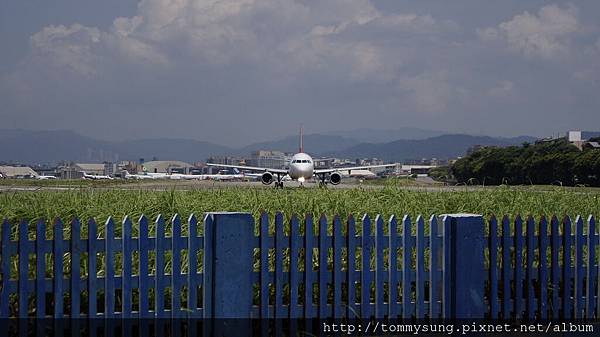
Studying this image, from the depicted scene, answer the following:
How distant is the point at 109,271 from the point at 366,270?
7.71 feet

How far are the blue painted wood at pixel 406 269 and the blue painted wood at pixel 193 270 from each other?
6.34 ft

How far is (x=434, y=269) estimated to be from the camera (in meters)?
7.78

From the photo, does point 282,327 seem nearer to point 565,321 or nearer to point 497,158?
point 565,321

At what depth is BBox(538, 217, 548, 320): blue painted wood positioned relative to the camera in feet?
27.2

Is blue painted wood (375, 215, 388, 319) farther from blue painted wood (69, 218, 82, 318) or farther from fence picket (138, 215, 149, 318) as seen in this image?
blue painted wood (69, 218, 82, 318)

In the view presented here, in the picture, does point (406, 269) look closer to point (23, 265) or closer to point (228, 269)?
point (228, 269)

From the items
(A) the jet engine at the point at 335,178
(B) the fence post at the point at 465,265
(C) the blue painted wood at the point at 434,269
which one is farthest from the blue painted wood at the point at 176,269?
(A) the jet engine at the point at 335,178

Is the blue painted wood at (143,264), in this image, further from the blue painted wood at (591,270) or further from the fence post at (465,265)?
the blue painted wood at (591,270)

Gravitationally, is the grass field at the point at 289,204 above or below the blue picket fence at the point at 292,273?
above

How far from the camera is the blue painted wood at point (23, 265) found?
6.43 metres

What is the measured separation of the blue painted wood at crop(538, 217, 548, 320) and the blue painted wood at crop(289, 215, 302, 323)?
2585 mm

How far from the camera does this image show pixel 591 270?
28.3 feet

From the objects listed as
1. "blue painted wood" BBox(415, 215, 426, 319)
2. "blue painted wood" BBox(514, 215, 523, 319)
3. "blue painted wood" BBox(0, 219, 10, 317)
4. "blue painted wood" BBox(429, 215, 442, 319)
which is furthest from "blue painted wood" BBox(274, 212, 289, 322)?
"blue painted wood" BBox(514, 215, 523, 319)

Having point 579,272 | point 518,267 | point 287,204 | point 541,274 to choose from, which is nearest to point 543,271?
point 541,274
